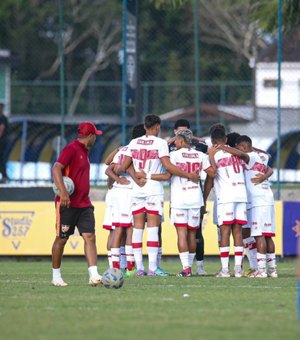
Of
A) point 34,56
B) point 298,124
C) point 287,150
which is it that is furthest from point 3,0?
point 287,150

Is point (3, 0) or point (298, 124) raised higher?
point (3, 0)

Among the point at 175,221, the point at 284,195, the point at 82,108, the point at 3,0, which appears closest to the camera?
the point at 175,221

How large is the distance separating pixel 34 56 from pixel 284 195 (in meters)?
41.9

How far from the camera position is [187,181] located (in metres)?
19.5

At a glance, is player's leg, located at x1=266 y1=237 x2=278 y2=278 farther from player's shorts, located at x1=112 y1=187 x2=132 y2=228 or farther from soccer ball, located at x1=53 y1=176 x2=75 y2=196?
soccer ball, located at x1=53 y1=176 x2=75 y2=196

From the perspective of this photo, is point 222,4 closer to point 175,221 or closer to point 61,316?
point 175,221

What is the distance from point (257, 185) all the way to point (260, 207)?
1.09ft

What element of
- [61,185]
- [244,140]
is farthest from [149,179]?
[61,185]

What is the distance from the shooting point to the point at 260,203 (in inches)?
778

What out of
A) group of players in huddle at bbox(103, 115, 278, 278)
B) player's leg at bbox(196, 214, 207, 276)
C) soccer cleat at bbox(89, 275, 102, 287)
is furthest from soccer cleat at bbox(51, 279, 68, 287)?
player's leg at bbox(196, 214, 207, 276)

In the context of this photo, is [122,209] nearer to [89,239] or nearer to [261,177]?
[261,177]

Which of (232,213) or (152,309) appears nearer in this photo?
(152,309)

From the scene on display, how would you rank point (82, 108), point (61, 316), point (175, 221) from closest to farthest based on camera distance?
point (61, 316), point (175, 221), point (82, 108)

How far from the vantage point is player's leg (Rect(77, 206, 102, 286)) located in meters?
16.8
